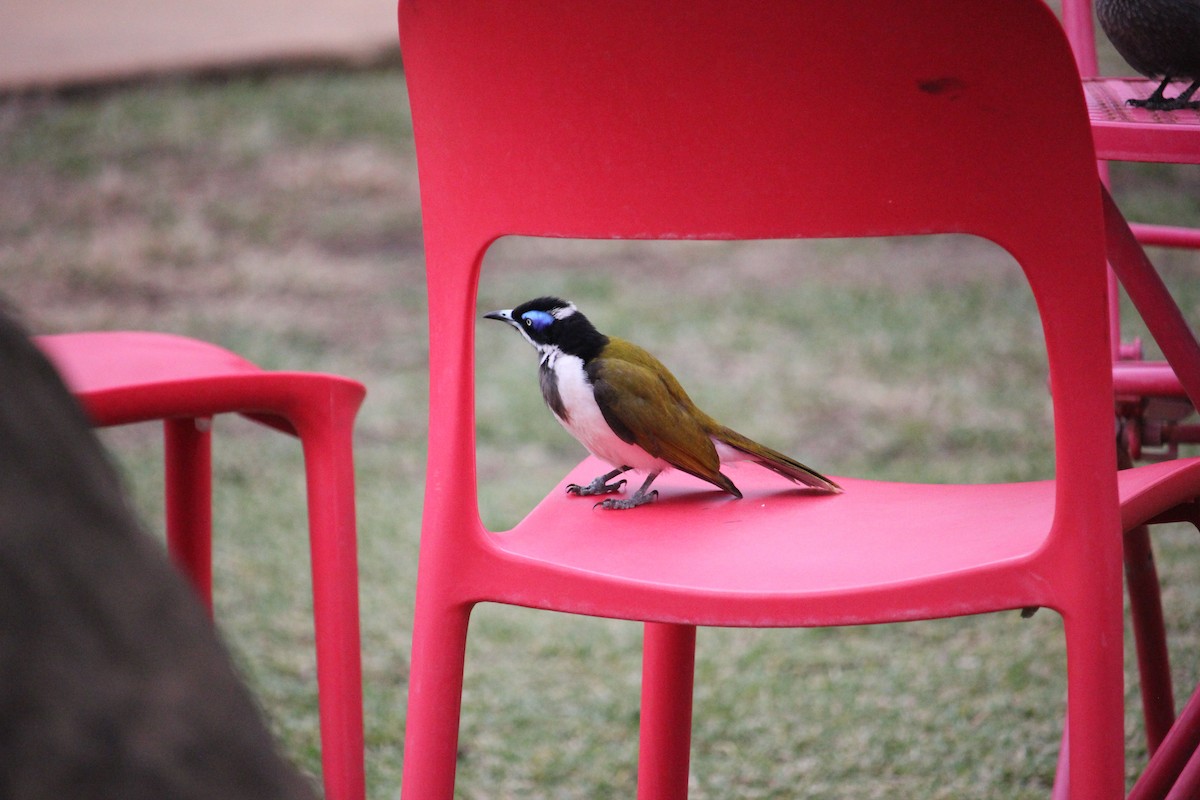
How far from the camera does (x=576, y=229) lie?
3.41ft

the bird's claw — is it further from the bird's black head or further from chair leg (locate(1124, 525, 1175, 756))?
chair leg (locate(1124, 525, 1175, 756))

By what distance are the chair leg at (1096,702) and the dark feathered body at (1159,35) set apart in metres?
0.67

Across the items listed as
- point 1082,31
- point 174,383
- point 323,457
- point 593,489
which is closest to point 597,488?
point 593,489

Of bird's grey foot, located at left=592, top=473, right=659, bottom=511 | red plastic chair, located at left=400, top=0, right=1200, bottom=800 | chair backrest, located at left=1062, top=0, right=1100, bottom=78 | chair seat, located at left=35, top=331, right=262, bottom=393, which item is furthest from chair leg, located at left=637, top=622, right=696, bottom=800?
chair backrest, located at left=1062, top=0, right=1100, bottom=78

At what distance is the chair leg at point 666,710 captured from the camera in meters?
1.49

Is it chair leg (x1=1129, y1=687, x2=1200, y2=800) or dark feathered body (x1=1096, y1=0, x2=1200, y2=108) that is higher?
dark feathered body (x1=1096, y1=0, x2=1200, y2=108)

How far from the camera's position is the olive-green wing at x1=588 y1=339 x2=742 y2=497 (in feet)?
4.53

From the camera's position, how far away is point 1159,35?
1.40 meters

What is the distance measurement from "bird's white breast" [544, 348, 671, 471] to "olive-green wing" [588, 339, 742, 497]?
12mm

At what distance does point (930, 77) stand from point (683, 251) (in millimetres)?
5115

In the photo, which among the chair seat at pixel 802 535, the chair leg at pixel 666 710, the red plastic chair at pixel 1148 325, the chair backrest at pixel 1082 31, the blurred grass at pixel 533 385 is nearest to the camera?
the chair seat at pixel 802 535

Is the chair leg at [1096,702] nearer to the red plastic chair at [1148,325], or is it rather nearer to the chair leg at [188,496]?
the red plastic chair at [1148,325]

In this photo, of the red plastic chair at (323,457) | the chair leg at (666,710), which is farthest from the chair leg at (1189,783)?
the red plastic chair at (323,457)

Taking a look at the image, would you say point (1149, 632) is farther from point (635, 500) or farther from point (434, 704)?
point (434, 704)
